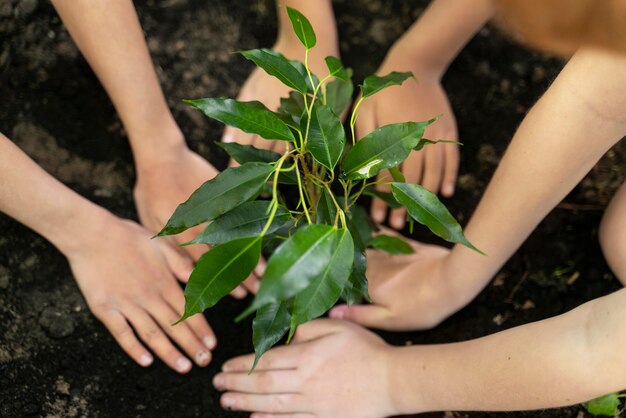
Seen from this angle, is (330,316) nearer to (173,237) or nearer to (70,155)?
(173,237)

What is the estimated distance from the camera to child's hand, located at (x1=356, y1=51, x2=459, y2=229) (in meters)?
1.30

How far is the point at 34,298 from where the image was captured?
1172 millimetres

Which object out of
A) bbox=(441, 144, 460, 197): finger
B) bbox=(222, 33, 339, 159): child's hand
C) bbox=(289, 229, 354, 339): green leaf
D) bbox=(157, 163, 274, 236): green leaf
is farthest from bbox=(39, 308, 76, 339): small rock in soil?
bbox=(441, 144, 460, 197): finger

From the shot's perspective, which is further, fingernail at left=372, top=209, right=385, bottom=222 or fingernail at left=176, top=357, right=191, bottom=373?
fingernail at left=372, top=209, right=385, bottom=222

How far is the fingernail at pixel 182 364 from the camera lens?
1149 mm

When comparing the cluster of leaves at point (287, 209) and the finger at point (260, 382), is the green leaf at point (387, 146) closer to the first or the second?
the cluster of leaves at point (287, 209)

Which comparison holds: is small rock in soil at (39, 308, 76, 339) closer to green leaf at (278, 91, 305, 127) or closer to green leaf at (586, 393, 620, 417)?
green leaf at (278, 91, 305, 127)

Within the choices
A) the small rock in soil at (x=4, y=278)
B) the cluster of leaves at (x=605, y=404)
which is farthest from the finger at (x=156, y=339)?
the cluster of leaves at (x=605, y=404)

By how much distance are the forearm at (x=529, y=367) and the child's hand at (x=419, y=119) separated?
366 mm

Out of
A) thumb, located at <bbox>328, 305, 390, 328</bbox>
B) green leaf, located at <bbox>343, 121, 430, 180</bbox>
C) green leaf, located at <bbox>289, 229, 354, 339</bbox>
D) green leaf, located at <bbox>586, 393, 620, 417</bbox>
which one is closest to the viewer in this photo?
green leaf, located at <bbox>289, 229, 354, 339</bbox>

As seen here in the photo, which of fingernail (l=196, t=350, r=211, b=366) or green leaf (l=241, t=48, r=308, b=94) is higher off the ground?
green leaf (l=241, t=48, r=308, b=94)

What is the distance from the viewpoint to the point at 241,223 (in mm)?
749

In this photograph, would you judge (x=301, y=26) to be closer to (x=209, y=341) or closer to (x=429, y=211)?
(x=429, y=211)

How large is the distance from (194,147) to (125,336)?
422 millimetres
